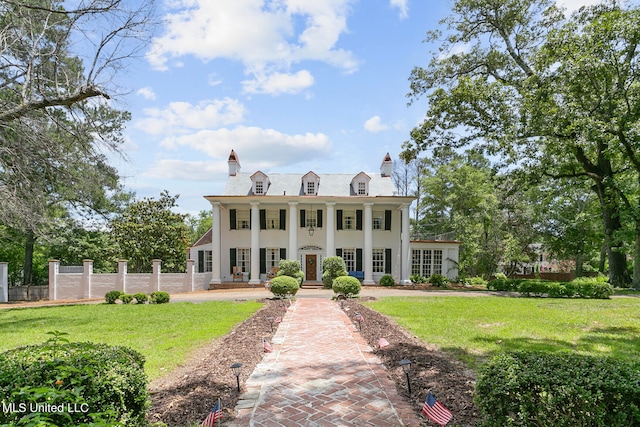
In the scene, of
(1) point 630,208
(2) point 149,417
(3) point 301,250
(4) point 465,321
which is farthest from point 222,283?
(1) point 630,208

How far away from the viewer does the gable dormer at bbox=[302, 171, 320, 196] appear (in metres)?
26.6

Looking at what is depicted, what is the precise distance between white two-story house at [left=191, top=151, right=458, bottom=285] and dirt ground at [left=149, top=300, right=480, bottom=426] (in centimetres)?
1730

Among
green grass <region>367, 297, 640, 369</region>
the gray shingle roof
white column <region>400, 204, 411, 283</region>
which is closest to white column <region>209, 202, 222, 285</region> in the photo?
the gray shingle roof

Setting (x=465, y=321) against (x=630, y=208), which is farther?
(x=630, y=208)

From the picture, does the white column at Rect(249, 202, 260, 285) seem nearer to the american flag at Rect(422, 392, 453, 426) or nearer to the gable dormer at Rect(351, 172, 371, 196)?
the gable dormer at Rect(351, 172, 371, 196)

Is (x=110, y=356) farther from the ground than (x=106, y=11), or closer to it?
closer to it

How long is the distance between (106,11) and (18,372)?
8.36 m

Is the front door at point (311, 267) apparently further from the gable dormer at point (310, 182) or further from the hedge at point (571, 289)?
the hedge at point (571, 289)

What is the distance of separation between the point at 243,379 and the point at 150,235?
75.9ft

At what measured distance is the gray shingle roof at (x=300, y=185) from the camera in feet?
88.4

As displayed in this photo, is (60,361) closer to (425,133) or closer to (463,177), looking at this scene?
(425,133)

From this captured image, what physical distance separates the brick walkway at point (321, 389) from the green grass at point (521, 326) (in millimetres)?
1863

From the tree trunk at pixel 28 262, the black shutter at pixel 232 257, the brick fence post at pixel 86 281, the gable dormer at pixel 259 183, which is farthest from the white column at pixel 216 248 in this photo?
the tree trunk at pixel 28 262

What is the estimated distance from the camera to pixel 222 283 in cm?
2452
